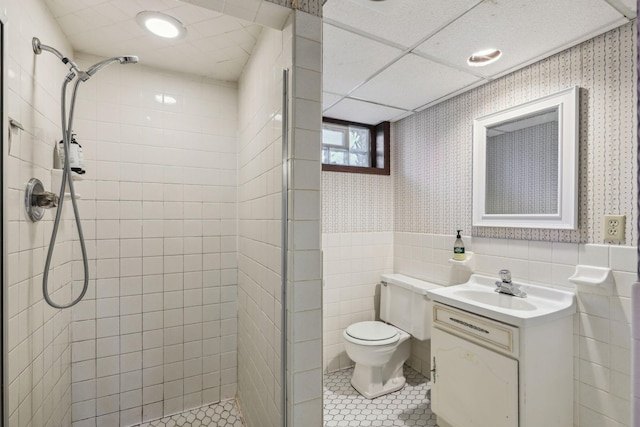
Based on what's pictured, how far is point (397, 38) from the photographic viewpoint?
147 centimetres

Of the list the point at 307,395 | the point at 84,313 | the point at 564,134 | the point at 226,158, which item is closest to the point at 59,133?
the point at 226,158

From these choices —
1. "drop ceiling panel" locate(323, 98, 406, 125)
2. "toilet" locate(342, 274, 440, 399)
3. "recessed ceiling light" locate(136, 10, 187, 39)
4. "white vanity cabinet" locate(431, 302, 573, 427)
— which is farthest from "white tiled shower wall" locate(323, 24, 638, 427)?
"recessed ceiling light" locate(136, 10, 187, 39)

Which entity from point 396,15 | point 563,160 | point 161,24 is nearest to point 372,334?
point 563,160

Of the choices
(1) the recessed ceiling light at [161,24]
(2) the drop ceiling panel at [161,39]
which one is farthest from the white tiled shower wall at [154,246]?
(1) the recessed ceiling light at [161,24]

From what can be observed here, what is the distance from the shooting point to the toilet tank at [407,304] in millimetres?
2139

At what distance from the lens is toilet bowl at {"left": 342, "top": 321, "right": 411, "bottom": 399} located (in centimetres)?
204

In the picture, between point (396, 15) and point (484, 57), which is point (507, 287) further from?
point (396, 15)

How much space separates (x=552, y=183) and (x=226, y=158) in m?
1.98

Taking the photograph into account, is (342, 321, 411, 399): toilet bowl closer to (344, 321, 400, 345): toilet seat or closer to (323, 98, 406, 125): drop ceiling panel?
(344, 321, 400, 345): toilet seat

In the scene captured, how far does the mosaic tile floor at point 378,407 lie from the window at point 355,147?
1.73 m

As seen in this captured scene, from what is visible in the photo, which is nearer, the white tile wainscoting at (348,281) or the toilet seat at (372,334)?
the toilet seat at (372,334)

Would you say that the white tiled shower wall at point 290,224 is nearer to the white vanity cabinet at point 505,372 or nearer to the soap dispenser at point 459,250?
the white vanity cabinet at point 505,372

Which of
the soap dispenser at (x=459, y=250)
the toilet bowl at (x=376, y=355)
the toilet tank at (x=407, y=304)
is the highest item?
the soap dispenser at (x=459, y=250)

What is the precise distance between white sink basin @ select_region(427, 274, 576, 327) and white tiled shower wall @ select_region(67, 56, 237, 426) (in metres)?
1.44
